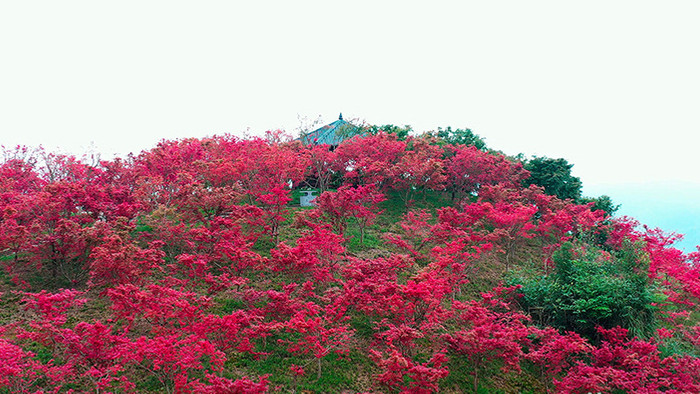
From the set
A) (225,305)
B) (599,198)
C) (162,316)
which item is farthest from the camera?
(599,198)

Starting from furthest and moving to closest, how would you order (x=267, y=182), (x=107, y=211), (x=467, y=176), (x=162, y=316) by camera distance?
(x=467, y=176), (x=267, y=182), (x=107, y=211), (x=162, y=316)

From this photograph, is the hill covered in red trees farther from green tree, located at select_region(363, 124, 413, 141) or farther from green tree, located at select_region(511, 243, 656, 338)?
green tree, located at select_region(363, 124, 413, 141)

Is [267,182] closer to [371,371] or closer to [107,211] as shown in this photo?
[107,211]

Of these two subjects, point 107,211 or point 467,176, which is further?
point 467,176

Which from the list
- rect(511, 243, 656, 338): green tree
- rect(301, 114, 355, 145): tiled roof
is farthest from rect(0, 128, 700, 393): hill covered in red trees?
rect(301, 114, 355, 145): tiled roof

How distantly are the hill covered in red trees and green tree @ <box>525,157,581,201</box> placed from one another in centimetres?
577

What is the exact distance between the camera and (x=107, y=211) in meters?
11.4

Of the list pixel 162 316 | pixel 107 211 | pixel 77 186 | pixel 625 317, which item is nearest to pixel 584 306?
pixel 625 317

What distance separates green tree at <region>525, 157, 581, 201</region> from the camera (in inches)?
874

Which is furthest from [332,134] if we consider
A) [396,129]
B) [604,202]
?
[604,202]

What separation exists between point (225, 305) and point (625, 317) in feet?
38.7

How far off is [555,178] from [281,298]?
64.2ft

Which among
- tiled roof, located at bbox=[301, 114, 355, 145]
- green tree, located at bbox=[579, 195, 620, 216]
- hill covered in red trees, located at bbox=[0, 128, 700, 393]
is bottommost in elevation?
hill covered in red trees, located at bbox=[0, 128, 700, 393]

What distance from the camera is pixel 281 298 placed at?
899 centimetres
